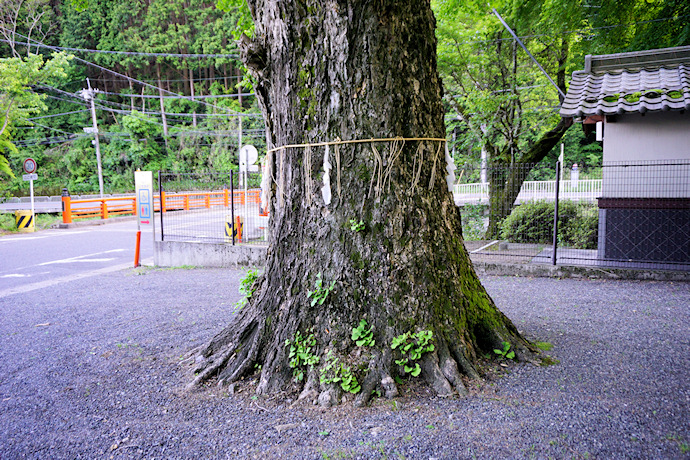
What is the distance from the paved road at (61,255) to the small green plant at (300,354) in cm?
651

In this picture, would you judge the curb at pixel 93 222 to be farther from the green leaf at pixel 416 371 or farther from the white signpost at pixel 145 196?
the green leaf at pixel 416 371

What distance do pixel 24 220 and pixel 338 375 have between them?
60.3 feet

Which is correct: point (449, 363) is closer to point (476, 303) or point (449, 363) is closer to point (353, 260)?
point (476, 303)

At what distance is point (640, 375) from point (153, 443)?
3.17 meters

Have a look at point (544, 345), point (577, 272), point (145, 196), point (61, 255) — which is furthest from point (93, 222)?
point (544, 345)

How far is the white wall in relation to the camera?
7105mm

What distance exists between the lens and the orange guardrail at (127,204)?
19.0 m

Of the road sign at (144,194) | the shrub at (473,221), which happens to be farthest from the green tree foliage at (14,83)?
the shrub at (473,221)

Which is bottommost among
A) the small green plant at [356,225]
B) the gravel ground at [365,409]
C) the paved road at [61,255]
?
the paved road at [61,255]

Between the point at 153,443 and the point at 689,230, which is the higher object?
the point at 689,230

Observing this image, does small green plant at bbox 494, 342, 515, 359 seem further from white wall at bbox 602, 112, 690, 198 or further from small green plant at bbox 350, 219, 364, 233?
white wall at bbox 602, 112, 690, 198

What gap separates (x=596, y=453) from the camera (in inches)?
88.9

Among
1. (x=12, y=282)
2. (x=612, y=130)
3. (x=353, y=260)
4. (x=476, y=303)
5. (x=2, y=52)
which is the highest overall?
(x=2, y=52)

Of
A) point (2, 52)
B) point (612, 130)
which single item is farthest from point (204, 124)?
point (612, 130)
